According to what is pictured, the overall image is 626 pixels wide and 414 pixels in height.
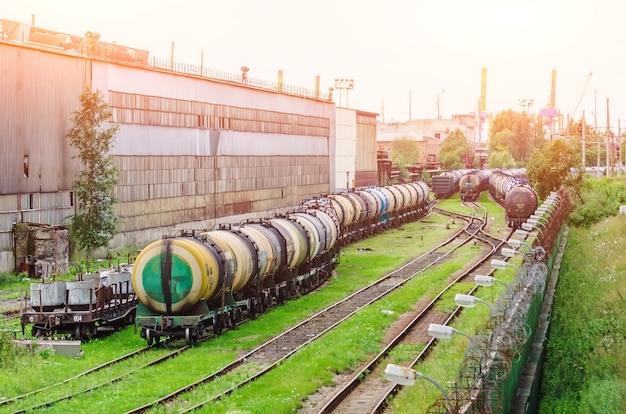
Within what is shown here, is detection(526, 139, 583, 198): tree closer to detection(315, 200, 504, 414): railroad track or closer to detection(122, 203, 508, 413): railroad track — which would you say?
detection(122, 203, 508, 413): railroad track

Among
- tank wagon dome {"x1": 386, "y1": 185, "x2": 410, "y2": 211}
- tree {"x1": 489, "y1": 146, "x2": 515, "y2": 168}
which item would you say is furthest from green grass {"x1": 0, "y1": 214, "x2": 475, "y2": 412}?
tree {"x1": 489, "y1": 146, "x2": 515, "y2": 168}

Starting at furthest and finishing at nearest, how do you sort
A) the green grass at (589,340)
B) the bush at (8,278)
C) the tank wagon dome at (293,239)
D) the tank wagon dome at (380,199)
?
the tank wagon dome at (380,199) < the bush at (8,278) < the tank wagon dome at (293,239) < the green grass at (589,340)

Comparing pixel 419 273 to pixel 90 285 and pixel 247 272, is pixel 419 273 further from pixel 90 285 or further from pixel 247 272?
pixel 90 285

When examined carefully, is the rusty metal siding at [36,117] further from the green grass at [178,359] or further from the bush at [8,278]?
the green grass at [178,359]

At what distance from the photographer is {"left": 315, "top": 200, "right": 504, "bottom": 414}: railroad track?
20.8 m

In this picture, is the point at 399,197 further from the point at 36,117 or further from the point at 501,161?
the point at 501,161

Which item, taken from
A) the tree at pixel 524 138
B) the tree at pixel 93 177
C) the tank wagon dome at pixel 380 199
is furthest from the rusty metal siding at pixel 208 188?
the tree at pixel 524 138

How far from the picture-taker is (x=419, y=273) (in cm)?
4462

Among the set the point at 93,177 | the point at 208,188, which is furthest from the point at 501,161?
the point at 93,177

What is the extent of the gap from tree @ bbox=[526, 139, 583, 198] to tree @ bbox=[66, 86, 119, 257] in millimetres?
47144

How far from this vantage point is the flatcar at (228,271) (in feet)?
87.2

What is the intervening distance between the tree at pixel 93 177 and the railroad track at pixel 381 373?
17.8 meters

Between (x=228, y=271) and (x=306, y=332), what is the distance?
A: 3.37 meters

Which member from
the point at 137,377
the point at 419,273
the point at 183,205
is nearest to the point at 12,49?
the point at 183,205
